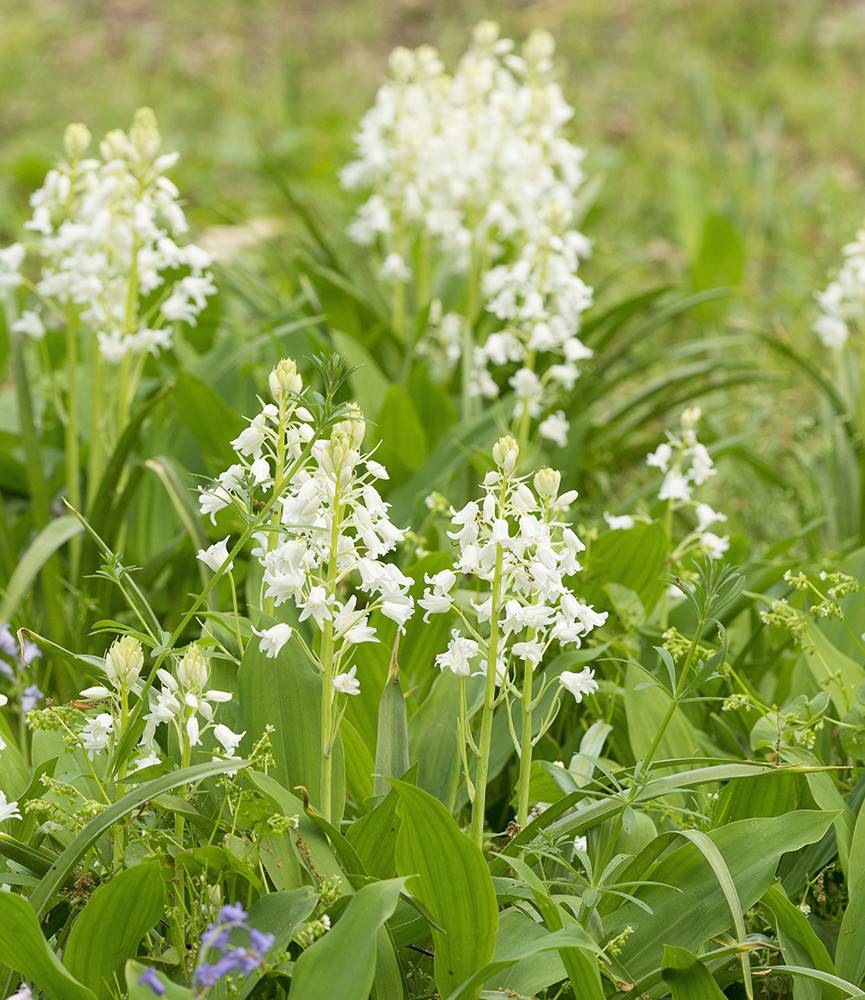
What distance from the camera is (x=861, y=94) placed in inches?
316

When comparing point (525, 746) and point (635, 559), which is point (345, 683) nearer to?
point (525, 746)

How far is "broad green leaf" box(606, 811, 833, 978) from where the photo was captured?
193cm

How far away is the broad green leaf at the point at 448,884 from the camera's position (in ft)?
5.83

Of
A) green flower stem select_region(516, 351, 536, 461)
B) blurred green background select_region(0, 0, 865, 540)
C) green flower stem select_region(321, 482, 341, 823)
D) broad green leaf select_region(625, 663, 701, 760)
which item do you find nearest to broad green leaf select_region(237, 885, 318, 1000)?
green flower stem select_region(321, 482, 341, 823)

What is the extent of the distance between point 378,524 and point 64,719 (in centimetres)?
57

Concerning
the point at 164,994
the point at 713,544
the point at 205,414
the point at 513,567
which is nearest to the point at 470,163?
the point at 205,414

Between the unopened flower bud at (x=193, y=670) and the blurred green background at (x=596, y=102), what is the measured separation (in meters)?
4.02

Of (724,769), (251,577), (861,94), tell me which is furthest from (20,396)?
(861,94)

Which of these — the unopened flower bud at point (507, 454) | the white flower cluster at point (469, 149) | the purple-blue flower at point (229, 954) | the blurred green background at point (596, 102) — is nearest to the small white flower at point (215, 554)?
the unopened flower bud at point (507, 454)

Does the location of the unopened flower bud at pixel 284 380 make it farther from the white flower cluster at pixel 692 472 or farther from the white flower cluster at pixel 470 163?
the white flower cluster at pixel 470 163

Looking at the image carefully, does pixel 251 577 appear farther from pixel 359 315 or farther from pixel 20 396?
pixel 359 315

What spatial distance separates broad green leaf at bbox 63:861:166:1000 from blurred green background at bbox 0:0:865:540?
4.14 metres

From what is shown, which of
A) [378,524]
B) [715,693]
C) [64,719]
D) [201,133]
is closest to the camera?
[378,524]

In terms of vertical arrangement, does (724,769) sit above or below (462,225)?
below
